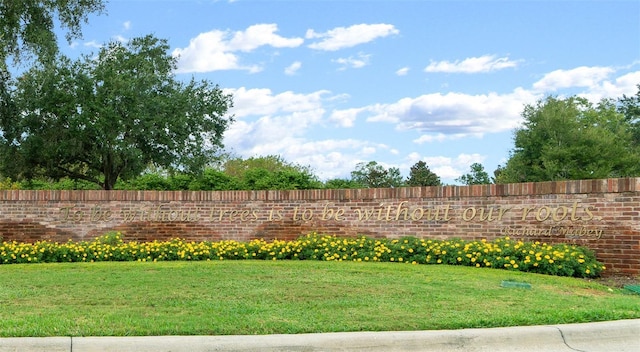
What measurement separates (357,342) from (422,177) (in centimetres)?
4182

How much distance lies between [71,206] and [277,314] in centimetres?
1041

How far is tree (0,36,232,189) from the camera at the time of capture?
2105 centimetres

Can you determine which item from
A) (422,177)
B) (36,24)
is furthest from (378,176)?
(36,24)

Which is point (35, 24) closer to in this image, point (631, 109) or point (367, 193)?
point (367, 193)

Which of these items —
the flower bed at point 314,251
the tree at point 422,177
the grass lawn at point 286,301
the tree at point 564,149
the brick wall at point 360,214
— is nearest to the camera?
the grass lawn at point 286,301

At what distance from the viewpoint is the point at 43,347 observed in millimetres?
5629

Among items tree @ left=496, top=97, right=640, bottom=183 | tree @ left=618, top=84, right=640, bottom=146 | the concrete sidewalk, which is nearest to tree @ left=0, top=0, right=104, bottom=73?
the concrete sidewalk

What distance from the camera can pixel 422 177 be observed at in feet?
154

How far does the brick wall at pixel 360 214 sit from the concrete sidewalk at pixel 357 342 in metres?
5.61

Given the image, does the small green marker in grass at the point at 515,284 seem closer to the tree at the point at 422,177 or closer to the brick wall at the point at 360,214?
the brick wall at the point at 360,214

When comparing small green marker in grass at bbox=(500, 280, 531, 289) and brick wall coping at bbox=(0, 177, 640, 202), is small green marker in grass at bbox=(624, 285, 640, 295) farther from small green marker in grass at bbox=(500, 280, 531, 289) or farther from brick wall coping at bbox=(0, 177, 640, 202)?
brick wall coping at bbox=(0, 177, 640, 202)

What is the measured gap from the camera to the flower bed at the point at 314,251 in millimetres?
11516

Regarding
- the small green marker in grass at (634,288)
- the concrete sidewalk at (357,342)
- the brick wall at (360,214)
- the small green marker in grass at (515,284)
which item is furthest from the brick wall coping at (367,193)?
the concrete sidewalk at (357,342)

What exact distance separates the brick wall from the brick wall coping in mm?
20
